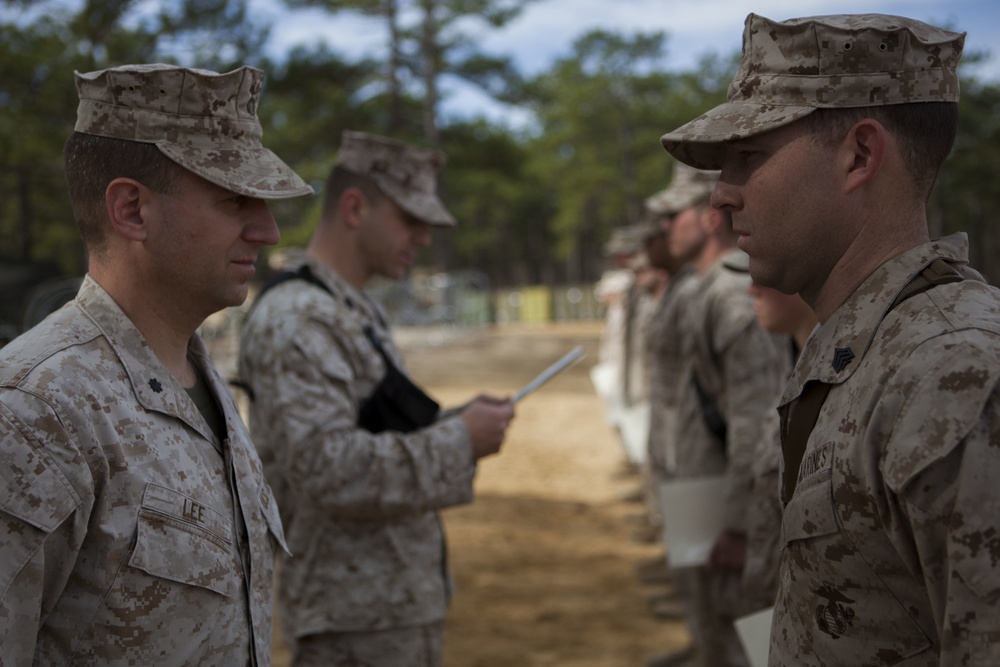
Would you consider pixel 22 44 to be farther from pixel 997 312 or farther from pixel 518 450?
pixel 997 312

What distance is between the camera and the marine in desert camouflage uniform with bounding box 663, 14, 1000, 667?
129 centimetres

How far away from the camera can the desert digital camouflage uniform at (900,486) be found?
127cm

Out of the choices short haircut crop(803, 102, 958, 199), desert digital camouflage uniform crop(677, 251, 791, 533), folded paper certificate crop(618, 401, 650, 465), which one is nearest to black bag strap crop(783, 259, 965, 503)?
short haircut crop(803, 102, 958, 199)

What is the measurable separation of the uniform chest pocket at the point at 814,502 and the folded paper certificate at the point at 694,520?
7.31ft

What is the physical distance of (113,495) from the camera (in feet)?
5.47

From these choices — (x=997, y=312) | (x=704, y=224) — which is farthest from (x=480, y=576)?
(x=997, y=312)

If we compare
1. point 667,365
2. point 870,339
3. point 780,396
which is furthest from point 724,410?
point 870,339

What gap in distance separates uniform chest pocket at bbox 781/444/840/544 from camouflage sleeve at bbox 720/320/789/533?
2.22 m

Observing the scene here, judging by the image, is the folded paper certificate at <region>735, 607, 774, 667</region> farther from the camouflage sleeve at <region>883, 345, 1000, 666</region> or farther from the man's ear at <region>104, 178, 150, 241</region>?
the man's ear at <region>104, 178, 150, 241</region>

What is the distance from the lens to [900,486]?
1318 millimetres

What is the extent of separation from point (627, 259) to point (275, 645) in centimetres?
505

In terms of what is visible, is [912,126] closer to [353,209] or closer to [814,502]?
[814,502]

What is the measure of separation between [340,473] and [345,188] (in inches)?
44.8

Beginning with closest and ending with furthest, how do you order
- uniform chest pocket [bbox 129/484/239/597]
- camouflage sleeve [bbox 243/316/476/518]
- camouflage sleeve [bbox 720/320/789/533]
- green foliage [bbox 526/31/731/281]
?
uniform chest pocket [bbox 129/484/239/597]
camouflage sleeve [bbox 243/316/476/518]
camouflage sleeve [bbox 720/320/789/533]
green foliage [bbox 526/31/731/281]
